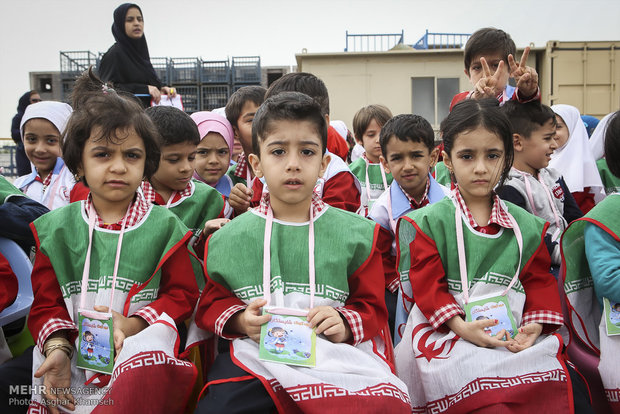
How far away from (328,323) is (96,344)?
2.92 feet

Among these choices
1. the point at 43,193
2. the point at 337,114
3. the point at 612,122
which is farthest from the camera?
the point at 337,114

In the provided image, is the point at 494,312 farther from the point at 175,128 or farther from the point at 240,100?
the point at 240,100

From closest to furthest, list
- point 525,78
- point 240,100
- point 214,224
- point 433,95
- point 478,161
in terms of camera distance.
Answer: point 478,161, point 214,224, point 525,78, point 240,100, point 433,95

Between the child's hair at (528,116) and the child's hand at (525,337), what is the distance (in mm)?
1301

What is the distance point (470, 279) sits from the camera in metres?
2.16

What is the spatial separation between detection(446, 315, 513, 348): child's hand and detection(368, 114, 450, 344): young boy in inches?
32.8

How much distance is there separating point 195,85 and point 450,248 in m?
19.7

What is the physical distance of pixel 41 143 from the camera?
10.7ft

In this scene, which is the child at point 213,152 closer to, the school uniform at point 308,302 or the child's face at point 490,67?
the school uniform at point 308,302

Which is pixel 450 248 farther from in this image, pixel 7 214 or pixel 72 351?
pixel 7 214

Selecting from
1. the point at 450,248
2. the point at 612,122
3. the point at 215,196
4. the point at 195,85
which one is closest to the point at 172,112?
the point at 215,196

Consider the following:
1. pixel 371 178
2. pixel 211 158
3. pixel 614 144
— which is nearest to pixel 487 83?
pixel 614 144

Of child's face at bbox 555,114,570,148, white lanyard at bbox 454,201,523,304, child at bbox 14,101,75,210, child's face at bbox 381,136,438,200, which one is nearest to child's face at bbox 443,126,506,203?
white lanyard at bbox 454,201,523,304

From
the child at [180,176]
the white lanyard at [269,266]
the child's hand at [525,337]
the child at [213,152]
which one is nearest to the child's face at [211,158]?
the child at [213,152]
